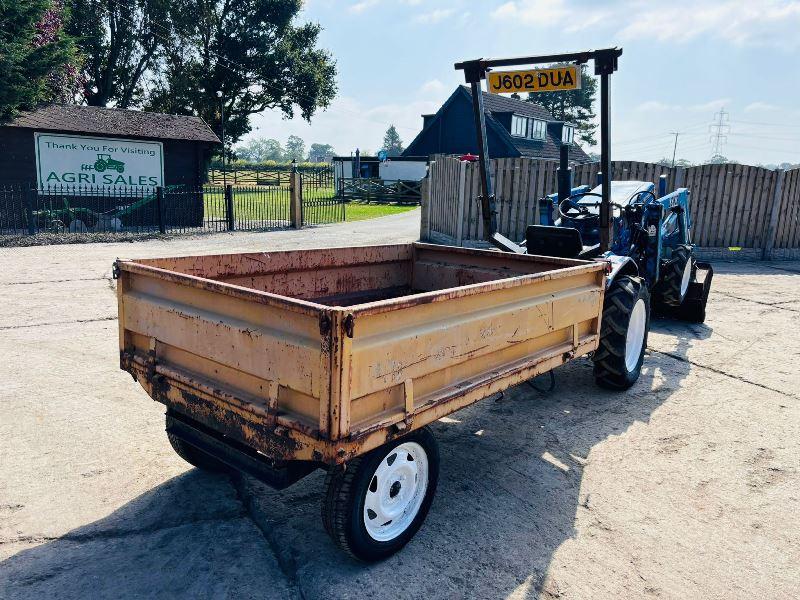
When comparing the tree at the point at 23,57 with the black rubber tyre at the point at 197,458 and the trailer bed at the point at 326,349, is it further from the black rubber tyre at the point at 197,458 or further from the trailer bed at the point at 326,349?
the black rubber tyre at the point at 197,458

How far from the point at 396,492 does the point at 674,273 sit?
18.1ft

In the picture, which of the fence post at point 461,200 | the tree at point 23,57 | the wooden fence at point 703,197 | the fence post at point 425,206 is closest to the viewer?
the wooden fence at point 703,197

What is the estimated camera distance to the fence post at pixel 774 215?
1392 cm

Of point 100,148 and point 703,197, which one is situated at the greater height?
point 100,148

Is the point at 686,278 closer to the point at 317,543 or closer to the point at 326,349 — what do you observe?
the point at 317,543

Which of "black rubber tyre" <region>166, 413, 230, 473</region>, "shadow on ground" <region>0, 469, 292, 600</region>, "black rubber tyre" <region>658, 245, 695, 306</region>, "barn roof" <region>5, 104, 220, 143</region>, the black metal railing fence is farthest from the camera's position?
"barn roof" <region>5, 104, 220, 143</region>

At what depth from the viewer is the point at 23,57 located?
16.0 m

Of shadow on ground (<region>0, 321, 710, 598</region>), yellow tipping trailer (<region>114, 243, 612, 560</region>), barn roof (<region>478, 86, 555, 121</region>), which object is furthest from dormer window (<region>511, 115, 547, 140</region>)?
yellow tipping trailer (<region>114, 243, 612, 560</region>)

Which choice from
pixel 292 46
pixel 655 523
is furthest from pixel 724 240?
pixel 292 46

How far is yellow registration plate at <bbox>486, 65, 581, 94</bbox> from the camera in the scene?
4.76 m

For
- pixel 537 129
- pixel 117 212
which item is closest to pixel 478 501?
pixel 117 212

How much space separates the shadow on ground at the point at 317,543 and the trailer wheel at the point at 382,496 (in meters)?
0.14

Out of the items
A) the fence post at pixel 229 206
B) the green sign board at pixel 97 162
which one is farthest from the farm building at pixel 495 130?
the green sign board at pixel 97 162

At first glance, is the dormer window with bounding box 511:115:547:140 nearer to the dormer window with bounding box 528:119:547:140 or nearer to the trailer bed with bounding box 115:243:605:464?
the dormer window with bounding box 528:119:547:140
